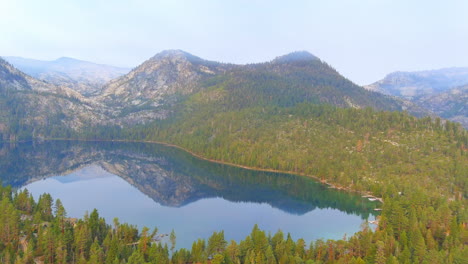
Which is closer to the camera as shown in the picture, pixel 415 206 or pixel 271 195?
pixel 415 206

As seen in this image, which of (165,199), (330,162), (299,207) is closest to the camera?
(299,207)

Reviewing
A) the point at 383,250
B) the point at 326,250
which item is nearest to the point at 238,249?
the point at 326,250

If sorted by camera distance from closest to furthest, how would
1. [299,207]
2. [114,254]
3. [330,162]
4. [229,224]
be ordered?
1. [114,254]
2. [229,224]
3. [299,207]
4. [330,162]

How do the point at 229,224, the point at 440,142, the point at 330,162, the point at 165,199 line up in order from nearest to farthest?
1. the point at 229,224
2. the point at 165,199
3. the point at 440,142
4. the point at 330,162

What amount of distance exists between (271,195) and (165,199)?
53.2m

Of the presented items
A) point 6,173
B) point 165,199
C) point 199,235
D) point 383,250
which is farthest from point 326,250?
point 6,173

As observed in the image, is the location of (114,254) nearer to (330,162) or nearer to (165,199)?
(165,199)

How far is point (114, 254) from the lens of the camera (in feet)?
246

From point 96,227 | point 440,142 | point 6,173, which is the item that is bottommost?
point 6,173

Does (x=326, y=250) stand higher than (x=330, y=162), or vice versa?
(x=330, y=162)

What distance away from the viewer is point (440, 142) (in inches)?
7323

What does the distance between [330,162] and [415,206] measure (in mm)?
83370

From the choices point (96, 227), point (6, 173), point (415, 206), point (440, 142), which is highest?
point (440, 142)

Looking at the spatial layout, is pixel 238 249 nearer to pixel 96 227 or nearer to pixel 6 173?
pixel 96 227
